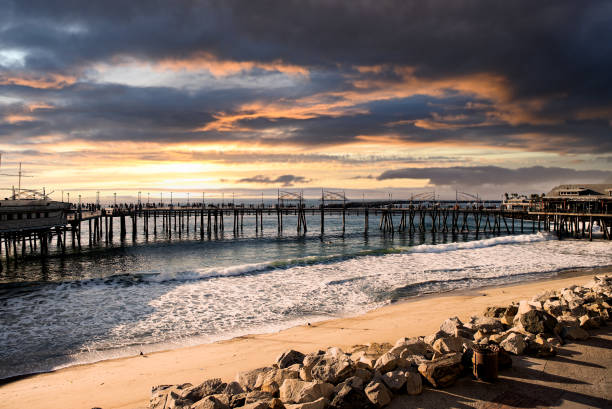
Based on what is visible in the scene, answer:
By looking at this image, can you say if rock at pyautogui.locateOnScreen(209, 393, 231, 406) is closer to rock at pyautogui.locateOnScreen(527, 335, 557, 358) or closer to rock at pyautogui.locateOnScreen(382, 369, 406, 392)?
rock at pyautogui.locateOnScreen(382, 369, 406, 392)

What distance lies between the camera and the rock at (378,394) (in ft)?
17.9

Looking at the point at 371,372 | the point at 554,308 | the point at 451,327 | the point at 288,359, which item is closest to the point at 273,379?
the point at 288,359

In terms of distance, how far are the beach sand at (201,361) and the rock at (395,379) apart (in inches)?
162

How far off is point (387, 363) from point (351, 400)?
1.15m

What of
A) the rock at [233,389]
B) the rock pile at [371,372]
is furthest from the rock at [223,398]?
the rock at [233,389]

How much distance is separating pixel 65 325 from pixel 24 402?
6.28 m

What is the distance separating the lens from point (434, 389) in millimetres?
6016

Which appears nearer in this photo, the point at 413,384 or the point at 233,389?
the point at 413,384

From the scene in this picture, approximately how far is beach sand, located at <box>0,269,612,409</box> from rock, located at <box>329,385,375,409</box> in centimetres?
388

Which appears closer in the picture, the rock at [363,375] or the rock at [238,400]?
the rock at [238,400]

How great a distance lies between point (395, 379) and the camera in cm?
589

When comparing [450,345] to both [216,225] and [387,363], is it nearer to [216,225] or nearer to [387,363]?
[387,363]

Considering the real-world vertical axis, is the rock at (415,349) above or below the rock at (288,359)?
above

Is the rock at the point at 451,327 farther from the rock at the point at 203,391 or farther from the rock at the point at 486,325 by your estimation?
the rock at the point at 203,391
